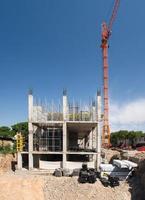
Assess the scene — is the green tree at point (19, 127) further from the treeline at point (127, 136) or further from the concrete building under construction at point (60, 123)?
the concrete building under construction at point (60, 123)

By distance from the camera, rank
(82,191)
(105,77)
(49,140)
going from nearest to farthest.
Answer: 1. (82,191)
2. (49,140)
3. (105,77)

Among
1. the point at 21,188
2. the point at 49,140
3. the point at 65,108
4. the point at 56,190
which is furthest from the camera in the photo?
the point at 49,140

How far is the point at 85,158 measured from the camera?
44.0m

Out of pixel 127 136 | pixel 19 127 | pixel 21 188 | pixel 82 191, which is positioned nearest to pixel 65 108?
pixel 82 191

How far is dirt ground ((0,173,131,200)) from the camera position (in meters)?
28.4

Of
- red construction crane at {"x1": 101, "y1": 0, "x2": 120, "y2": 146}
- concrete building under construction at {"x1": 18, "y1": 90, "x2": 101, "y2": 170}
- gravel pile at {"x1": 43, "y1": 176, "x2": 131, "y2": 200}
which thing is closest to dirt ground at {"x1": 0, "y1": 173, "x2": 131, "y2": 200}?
gravel pile at {"x1": 43, "y1": 176, "x2": 131, "y2": 200}

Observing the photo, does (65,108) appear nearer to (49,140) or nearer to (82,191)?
(49,140)

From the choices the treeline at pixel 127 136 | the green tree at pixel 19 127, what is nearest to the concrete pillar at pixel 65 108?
the green tree at pixel 19 127

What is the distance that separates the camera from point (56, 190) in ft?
96.6

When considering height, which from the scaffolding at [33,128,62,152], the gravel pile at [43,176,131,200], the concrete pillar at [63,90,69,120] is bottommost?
the gravel pile at [43,176,131,200]

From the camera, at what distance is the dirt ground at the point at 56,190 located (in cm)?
2838

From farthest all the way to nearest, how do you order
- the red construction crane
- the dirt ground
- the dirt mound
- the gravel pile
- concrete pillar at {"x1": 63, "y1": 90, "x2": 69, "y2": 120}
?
1. the red construction crane
2. concrete pillar at {"x1": 63, "y1": 90, "x2": 69, "y2": 120}
3. the dirt mound
4. the dirt ground
5. the gravel pile

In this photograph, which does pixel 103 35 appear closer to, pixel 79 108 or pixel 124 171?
pixel 79 108

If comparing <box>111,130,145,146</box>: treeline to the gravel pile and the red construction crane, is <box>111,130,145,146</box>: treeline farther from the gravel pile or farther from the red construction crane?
the gravel pile
